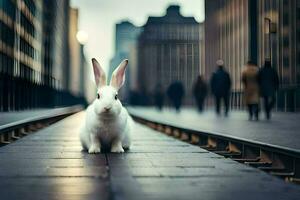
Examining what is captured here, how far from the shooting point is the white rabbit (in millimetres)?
7074

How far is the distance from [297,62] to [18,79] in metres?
52.2

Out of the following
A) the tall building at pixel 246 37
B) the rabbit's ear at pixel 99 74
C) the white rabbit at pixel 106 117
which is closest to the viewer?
the white rabbit at pixel 106 117

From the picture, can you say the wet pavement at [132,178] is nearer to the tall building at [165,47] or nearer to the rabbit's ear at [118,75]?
the rabbit's ear at [118,75]

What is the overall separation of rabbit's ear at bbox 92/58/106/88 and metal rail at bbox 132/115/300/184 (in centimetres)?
225

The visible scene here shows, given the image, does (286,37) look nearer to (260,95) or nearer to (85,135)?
(260,95)

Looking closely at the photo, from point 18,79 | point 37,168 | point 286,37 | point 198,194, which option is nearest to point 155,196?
point 198,194

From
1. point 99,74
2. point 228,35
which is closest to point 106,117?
point 99,74

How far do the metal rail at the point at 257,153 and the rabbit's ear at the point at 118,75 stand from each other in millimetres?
2041

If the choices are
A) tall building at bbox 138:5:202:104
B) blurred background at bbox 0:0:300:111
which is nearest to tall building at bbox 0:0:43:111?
blurred background at bbox 0:0:300:111

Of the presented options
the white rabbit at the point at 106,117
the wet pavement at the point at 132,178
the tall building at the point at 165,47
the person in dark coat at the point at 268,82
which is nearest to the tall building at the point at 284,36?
the person in dark coat at the point at 268,82

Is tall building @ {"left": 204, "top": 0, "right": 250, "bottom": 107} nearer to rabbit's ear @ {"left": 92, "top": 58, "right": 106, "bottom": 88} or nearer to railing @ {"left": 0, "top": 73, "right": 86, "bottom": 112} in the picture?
railing @ {"left": 0, "top": 73, "right": 86, "bottom": 112}

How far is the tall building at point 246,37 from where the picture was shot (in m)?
64.7

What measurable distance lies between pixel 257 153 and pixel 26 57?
230ft

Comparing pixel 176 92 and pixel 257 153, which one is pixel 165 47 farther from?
pixel 257 153
